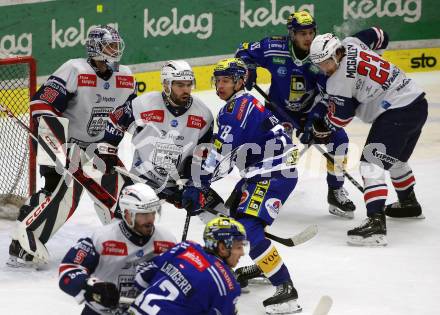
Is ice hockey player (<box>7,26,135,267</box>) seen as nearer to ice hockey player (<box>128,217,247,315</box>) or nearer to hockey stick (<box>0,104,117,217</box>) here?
hockey stick (<box>0,104,117,217</box>)

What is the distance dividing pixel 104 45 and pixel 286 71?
4.72ft

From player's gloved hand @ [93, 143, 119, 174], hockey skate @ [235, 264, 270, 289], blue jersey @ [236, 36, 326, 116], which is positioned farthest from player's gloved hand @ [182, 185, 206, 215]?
blue jersey @ [236, 36, 326, 116]

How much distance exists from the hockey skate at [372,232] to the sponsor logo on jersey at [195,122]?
1.25 metres

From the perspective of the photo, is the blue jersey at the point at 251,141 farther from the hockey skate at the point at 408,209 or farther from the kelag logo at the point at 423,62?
the kelag logo at the point at 423,62

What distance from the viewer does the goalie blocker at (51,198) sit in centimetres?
695

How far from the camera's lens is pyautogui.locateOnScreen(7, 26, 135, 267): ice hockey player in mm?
7027

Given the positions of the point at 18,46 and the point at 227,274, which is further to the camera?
the point at 18,46

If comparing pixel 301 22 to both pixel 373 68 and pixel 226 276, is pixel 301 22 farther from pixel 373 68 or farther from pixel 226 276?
pixel 226 276

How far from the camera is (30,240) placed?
6.94 meters

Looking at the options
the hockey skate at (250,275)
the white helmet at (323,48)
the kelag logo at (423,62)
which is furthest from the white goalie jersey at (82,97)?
the kelag logo at (423,62)

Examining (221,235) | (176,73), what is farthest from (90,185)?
(221,235)

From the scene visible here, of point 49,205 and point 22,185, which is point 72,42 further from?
point 49,205

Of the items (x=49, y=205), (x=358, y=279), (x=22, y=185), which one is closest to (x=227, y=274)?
(x=358, y=279)

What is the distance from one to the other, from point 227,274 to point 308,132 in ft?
10.4
